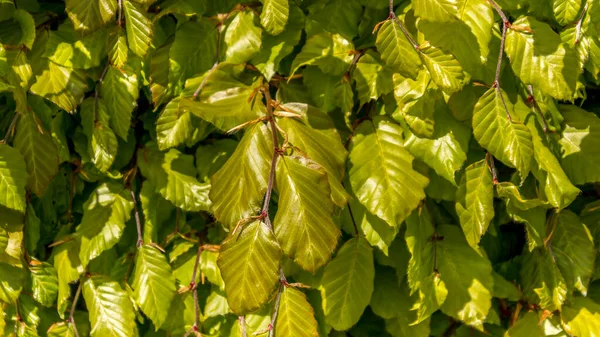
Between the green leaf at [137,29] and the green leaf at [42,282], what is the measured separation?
681 millimetres

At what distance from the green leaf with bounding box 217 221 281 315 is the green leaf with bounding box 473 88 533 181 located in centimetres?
47

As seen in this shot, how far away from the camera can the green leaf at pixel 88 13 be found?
1.33 m

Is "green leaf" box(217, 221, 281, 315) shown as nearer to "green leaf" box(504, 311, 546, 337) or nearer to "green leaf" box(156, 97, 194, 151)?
"green leaf" box(156, 97, 194, 151)

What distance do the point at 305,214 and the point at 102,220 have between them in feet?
2.33

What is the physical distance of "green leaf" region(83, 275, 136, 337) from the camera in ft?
5.31

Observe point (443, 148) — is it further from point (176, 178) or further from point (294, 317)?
point (176, 178)

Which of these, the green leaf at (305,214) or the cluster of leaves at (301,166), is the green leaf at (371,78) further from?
the green leaf at (305,214)

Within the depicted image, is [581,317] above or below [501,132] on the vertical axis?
below

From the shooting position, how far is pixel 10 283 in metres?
1.60

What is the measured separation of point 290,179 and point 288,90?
0.41 meters

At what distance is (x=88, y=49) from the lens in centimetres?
150

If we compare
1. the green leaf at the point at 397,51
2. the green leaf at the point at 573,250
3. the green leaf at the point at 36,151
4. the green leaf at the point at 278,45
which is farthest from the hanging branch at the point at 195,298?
the green leaf at the point at 573,250

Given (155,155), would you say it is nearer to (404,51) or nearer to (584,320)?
(404,51)

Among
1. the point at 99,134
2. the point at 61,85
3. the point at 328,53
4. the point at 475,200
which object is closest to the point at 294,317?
the point at 475,200
